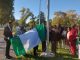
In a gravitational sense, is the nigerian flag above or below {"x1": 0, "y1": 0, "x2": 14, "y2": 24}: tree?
below

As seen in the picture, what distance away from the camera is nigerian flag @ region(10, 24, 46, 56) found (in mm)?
14023

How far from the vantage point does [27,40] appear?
14.3 m

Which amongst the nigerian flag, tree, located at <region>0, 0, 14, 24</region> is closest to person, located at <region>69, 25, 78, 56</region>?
the nigerian flag

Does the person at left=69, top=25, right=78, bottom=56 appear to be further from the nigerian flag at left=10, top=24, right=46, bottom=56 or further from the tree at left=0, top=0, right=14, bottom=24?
the tree at left=0, top=0, right=14, bottom=24

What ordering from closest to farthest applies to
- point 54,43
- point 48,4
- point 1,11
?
point 48,4
point 54,43
point 1,11

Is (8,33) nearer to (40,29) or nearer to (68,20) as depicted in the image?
(40,29)

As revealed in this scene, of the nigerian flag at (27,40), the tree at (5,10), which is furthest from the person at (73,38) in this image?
the tree at (5,10)

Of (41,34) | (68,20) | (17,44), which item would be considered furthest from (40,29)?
(68,20)

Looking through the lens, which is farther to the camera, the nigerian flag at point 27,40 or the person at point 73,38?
the person at point 73,38

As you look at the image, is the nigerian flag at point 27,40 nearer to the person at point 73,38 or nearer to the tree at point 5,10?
the person at point 73,38

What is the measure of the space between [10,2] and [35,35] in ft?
184

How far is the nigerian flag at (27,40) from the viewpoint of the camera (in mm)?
14023

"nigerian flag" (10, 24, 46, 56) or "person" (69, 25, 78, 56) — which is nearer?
"nigerian flag" (10, 24, 46, 56)

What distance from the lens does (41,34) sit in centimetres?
1471
